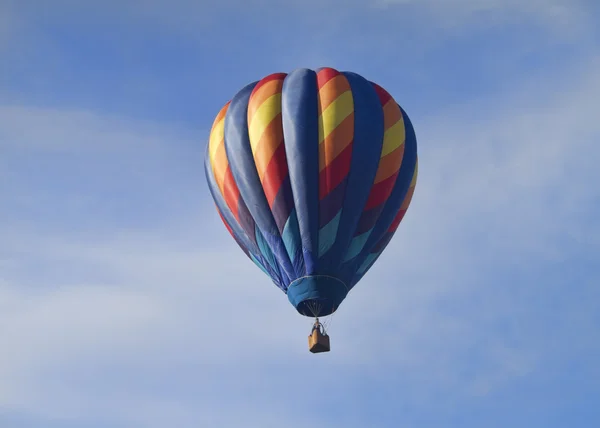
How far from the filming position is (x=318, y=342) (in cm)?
3253

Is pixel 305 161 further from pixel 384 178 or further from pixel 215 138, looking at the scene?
pixel 215 138

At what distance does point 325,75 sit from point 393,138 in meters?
2.58

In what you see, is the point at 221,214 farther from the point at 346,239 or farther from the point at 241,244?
the point at 346,239

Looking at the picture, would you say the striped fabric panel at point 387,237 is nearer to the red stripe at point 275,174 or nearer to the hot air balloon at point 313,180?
the hot air balloon at point 313,180

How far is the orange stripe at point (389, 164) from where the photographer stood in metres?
33.6

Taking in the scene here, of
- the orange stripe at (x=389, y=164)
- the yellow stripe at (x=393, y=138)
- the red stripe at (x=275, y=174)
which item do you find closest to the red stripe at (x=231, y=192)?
the red stripe at (x=275, y=174)

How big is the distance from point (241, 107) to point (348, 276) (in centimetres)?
550

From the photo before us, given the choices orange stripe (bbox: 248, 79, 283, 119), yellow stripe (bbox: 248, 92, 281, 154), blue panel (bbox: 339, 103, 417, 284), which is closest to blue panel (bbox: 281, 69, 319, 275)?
yellow stripe (bbox: 248, 92, 281, 154)

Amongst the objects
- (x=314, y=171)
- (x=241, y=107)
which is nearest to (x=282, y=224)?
(x=314, y=171)

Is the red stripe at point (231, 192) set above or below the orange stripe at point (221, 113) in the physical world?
below

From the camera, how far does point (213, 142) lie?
1375 inches

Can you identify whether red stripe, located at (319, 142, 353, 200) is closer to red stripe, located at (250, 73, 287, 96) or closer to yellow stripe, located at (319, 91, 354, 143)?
yellow stripe, located at (319, 91, 354, 143)

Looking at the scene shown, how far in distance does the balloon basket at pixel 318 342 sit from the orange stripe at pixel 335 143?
429 cm

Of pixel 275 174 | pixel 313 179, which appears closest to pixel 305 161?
pixel 313 179
